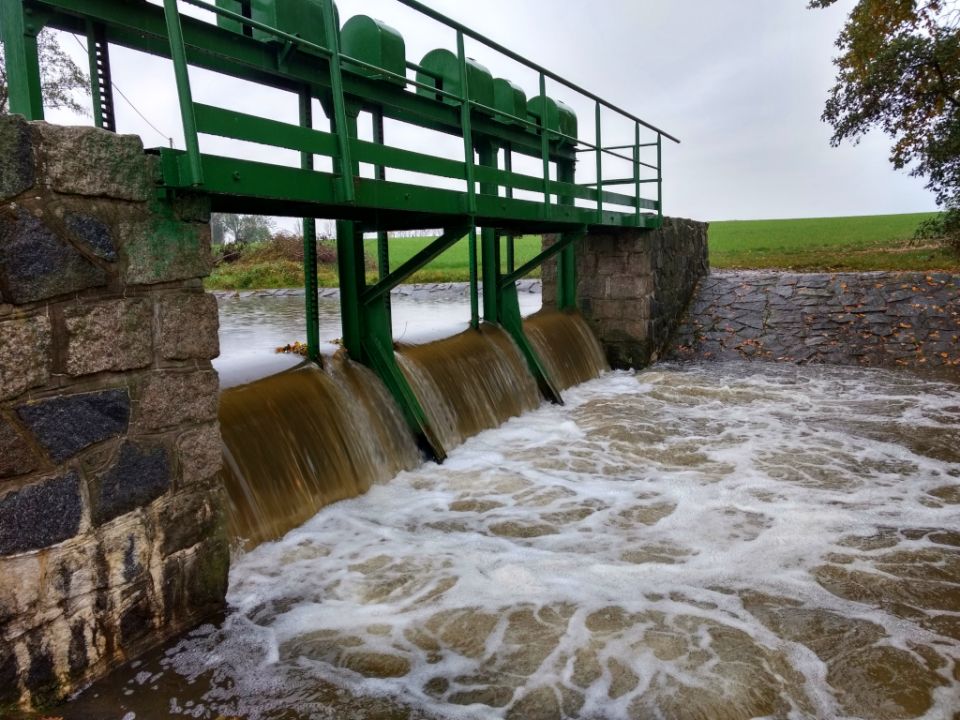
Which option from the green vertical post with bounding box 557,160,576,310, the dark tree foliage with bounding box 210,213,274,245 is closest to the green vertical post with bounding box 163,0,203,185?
the green vertical post with bounding box 557,160,576,310

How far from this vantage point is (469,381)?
8492 millimetres

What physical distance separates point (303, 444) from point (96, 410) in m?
2.47

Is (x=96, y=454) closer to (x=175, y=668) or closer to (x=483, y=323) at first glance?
(x=175, y=668)

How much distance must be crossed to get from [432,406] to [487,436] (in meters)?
0.88

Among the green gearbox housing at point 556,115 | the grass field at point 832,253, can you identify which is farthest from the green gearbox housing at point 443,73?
the grass field at point 832,253

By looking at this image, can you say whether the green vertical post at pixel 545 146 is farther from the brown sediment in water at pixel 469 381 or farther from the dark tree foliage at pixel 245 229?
the dark tree foliage at pixel 245 229

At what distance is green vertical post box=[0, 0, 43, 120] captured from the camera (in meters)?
3.83

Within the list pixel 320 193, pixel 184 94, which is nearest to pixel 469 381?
pixel 320 193

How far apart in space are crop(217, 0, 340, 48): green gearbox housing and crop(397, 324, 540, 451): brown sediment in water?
3248mm

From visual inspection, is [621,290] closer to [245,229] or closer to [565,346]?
[565,346]

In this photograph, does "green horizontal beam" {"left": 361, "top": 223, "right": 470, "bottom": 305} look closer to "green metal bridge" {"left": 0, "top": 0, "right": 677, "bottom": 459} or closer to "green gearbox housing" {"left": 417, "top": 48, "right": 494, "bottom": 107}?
"green metal bridge" {"left": 0, "top": 0, "right": 677, "bottom": 459}

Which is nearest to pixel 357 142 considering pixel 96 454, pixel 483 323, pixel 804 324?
pixel 96 454

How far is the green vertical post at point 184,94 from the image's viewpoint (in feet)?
11.8

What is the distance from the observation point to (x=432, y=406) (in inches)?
299
